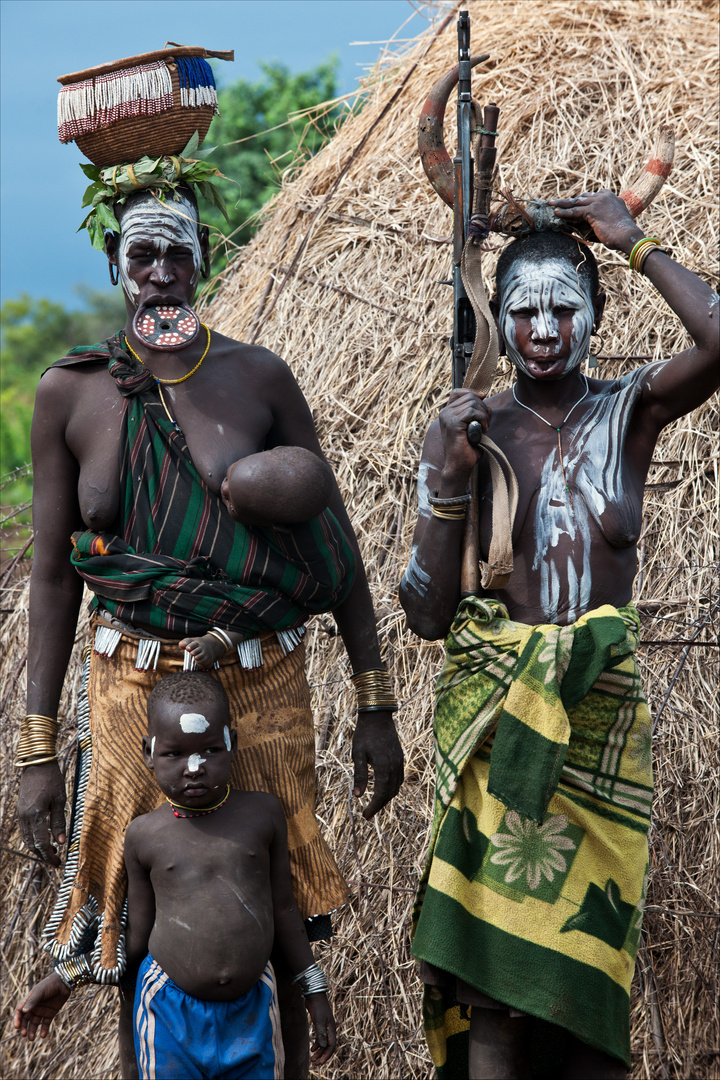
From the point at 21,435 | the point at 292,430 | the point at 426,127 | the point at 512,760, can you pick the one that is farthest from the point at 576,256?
the point at 21,435

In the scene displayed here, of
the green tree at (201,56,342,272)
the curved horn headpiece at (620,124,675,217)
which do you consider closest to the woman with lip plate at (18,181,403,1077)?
the curved horn headpiece at (620,124,675,217)

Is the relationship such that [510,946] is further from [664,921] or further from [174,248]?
[174,248]

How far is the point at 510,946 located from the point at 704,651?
1.78m

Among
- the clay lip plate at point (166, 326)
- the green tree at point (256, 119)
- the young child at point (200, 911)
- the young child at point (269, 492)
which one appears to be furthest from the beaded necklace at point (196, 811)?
the green tree at point (256, 119)

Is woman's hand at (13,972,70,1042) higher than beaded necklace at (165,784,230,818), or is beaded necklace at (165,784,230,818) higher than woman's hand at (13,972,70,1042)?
beaded necklace at (165,784,230,818)

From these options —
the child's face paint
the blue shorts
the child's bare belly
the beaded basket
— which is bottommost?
the blue shorts

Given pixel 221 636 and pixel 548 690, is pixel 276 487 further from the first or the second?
pixel 548 690

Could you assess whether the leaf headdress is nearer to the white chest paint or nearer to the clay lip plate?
the clay lip plate

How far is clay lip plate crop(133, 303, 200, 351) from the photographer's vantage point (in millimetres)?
2623

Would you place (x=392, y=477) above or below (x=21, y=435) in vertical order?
below

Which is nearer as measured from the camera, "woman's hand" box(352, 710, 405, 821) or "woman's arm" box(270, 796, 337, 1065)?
"woman's arm" box(270, 796, 337, 1065)

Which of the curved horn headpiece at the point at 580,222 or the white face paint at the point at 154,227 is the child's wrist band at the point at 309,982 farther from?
the curved horn headpiece at the point at 580,222

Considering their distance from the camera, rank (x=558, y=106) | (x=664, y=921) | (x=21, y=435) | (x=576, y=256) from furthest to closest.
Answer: (x=21, y=435) < (x=558, y=106) < (x=664, y=921) < (x=576, y=256)

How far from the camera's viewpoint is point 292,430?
9.14ft
